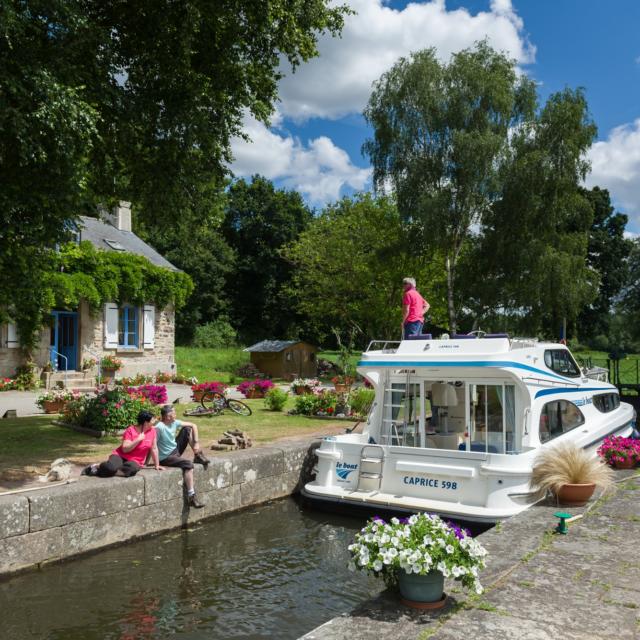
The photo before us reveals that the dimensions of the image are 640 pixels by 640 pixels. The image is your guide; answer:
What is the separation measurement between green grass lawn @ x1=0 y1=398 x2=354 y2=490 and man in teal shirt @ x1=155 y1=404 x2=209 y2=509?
1451 mm

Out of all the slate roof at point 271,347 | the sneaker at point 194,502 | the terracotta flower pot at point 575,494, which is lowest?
the sneaker at point 194,502

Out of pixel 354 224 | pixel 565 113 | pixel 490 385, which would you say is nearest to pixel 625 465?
pixel 490 385

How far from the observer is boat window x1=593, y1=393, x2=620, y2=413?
1101cm

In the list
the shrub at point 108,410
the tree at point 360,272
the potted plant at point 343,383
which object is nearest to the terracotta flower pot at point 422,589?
the shrub at point 108,410

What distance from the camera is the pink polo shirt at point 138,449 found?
28.5ft

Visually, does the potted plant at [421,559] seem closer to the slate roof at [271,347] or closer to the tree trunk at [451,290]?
the tree trunk at [451,290]

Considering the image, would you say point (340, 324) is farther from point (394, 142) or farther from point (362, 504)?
point (362, 504)

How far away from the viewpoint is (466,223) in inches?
1028

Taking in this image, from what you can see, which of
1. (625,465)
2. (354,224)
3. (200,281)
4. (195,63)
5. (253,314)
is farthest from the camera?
(253,314)

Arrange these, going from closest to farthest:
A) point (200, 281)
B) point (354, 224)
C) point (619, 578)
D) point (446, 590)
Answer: point (446, 590), point (619, 578), point (354, 224), point (200, 281)

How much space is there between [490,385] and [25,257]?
762 centimetres

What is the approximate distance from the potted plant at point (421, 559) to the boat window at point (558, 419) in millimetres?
5181

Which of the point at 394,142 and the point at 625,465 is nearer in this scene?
the point at 625,465

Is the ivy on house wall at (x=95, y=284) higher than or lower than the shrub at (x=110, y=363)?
higher
